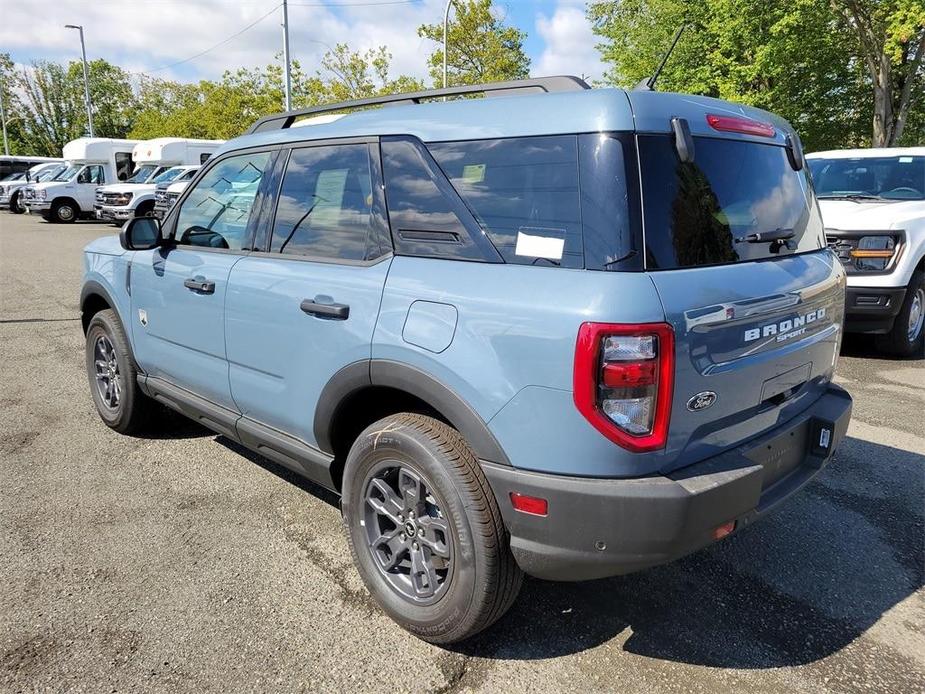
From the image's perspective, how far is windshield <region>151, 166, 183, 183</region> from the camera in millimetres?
20781

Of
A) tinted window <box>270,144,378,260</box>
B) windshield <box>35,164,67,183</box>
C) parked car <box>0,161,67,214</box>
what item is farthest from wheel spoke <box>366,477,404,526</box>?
parked car <box>0,161,67,214</box>

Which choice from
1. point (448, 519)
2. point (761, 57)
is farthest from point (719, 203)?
point (761, 57)

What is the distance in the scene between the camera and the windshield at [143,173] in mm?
21797

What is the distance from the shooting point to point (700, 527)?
199cm

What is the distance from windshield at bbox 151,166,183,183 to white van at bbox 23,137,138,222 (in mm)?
4313

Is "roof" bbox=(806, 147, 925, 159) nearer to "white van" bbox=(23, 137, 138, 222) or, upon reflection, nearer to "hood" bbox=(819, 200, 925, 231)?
"hood" bbox=(819, 200, 925, 231)

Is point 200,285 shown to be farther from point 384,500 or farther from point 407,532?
point 407,532

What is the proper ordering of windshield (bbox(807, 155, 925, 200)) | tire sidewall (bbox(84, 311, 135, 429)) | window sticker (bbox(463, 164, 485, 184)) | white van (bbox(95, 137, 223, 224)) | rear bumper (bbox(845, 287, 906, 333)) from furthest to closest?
white van (bbox(95, 137, 223, 224)), windshield (bbox(807, 155, 925, 200)), rear bumper (bbox(845, 287, 906, 333)), tire sidewall (bbox(84, 311, 135, 429)), window sticker (bbox(463, 164, 485, 184))

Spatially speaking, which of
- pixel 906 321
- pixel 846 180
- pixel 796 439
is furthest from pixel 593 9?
pixel 796 439

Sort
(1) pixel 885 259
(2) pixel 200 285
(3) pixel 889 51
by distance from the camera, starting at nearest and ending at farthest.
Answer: (2) pixel 200 285 → (1) pixel 885 259 → (3) pixel 889 51

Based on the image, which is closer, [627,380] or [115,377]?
[627,380]

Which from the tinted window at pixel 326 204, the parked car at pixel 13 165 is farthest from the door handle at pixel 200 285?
the parked car at pixel 13 165

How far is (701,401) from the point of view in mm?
2027

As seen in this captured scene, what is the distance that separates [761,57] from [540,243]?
60.8 feet
